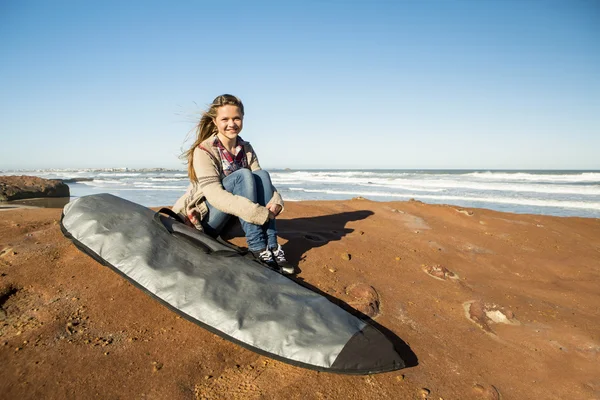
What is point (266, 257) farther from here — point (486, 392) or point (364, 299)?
point (486, 392)

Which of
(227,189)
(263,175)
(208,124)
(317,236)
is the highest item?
(208,124)

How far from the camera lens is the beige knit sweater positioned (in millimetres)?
2445

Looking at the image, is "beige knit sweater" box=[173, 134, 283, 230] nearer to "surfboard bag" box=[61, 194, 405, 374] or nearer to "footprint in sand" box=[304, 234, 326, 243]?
"surfboard bag" box=[61, 194, 405, 374]

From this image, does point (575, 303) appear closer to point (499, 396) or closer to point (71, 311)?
point (499, 396)

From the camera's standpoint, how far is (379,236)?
4.04 metres

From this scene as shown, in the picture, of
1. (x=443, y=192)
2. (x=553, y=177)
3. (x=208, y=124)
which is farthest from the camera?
(x=553, y=177)

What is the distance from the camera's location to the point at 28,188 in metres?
9.53

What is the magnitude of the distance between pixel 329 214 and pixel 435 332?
10.8ft

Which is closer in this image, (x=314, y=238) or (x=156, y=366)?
(x=156, y=366)

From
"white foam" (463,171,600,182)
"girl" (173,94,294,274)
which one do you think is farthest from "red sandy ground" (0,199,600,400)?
"white foam" (463,171,600,182)

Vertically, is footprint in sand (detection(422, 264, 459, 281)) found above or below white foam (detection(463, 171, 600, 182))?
below

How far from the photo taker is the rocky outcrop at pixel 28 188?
8953mm

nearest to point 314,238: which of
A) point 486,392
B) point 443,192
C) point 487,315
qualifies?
point 487,315

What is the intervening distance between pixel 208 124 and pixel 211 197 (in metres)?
0.83
